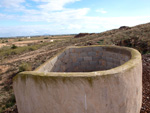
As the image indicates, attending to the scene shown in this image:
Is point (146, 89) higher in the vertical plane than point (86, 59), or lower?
lower

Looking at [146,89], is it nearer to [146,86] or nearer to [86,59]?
[146,86]

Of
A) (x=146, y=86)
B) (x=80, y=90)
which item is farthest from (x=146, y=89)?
(x=80, y=90)

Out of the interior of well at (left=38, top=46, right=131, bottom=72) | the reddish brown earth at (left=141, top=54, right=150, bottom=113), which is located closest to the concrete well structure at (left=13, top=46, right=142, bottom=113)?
the reddish brown earth at (left=141, top=54, right=150, bottom=113)

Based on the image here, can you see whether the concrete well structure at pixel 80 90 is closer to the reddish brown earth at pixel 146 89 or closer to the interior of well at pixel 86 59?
the reddish brown earth at pixel 146 89

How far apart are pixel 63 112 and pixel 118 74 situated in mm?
1227

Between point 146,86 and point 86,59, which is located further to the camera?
point 86,59

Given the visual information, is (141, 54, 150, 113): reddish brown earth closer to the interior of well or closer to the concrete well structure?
the concrete well structure

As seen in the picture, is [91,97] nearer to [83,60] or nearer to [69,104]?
[69,104]

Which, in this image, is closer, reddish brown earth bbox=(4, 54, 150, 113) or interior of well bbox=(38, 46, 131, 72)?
reddish brown earth bbox=(4, 54, 150, 113)

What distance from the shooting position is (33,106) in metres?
2.55

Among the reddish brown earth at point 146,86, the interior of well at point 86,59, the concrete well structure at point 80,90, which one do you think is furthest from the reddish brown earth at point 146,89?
the interior of well at point 86,59

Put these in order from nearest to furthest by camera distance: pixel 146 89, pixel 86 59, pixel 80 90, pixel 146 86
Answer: pixel 80 90 < pixel 146 89 < pixel 146 86 < pixel 86 59

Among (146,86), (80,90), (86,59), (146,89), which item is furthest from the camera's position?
(86,59)

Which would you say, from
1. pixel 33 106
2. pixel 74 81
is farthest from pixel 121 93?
pixel 33 106
